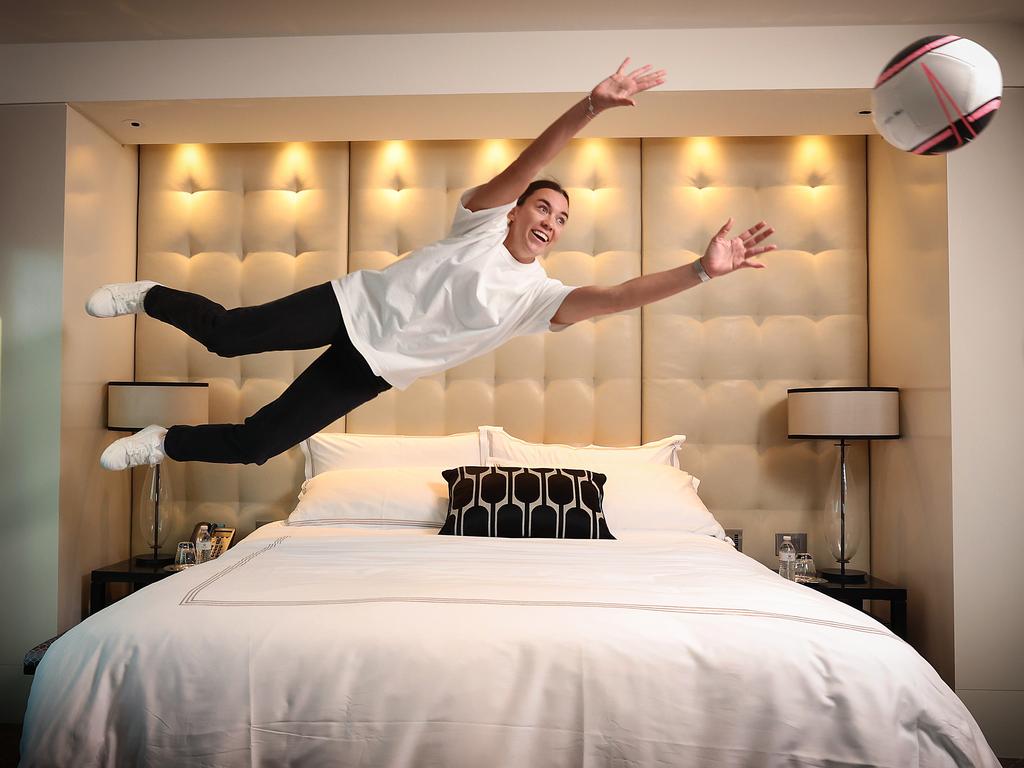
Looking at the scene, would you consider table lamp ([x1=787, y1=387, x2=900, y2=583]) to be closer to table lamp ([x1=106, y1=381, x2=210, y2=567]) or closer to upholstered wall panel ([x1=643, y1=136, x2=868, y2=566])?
upholstered wall panel ([x1=643, y1=136, x2=868, y2=566])

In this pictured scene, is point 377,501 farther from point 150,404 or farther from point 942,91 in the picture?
point 942,91

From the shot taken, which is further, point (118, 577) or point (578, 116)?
point (118, 577)

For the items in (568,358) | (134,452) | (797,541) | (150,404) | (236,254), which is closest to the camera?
(134,452)

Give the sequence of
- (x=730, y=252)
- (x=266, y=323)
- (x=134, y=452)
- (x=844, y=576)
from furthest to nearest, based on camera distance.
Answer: (x=844, y=576) < (x=134, y=452) < (x=266, y=323) < (x=730, y=252)

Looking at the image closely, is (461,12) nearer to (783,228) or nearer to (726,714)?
(783,228)

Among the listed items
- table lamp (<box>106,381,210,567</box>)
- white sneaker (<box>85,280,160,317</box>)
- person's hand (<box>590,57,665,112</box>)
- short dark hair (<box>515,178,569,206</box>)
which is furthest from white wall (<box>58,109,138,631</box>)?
person's hand (<box>590,57,665,112</box>)

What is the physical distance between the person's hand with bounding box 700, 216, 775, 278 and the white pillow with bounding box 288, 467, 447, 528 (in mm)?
1810

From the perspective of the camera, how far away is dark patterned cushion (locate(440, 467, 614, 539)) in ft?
11.4

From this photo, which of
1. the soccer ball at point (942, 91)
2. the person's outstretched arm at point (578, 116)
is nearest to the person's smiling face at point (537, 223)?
the person's outstretched arm at point (578, 116)

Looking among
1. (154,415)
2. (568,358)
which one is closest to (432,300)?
(568,358)

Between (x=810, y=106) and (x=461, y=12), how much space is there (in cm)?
157

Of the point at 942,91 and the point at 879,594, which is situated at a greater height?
the point at 942,91

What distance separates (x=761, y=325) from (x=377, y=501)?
210 cm

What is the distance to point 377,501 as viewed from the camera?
12.2ft
